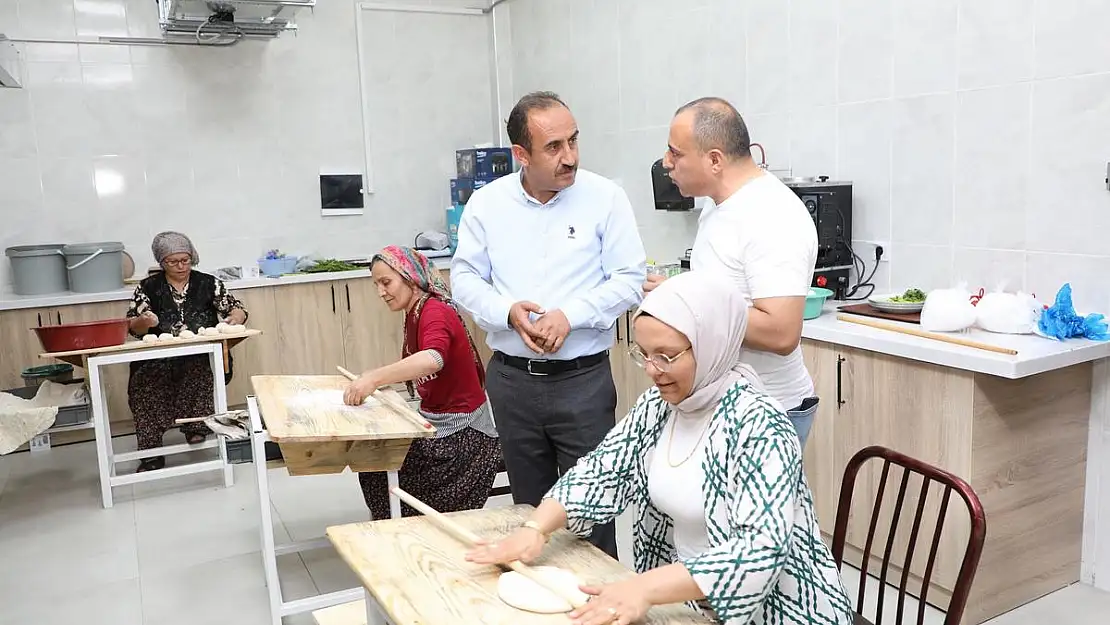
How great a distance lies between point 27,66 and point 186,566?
141 inches

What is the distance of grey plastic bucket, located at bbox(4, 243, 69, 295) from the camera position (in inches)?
201

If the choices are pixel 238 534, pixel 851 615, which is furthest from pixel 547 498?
pixel 238 534

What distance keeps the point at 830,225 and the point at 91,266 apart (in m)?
4.09

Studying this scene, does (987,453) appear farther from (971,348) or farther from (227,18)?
(227,18)

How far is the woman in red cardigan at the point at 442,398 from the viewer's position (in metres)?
3.10

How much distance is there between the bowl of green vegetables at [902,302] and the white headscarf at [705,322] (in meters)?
1.86

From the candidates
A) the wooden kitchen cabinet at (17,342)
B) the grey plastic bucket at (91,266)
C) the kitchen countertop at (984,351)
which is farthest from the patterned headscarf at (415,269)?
the wooden kitchen cabinet at (17,342)

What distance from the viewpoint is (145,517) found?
4.13 meters

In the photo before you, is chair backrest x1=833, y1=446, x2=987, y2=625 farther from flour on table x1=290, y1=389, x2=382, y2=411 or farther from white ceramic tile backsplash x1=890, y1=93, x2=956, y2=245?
white ceramic tile backsplash x1=890, y1=93, x2=956, y2=245

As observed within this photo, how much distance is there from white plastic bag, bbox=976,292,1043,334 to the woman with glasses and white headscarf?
1742 mm

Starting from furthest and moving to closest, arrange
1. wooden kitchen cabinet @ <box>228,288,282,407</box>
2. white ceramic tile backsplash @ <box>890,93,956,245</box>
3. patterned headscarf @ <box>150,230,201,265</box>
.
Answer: wooden kitchen cabinet @ <box>228,288,282,407</box> < patterned headscarf @ <box>150,230,201,265</box> < white ceramic tile backsplash @ <box>890,93,956,245</box>

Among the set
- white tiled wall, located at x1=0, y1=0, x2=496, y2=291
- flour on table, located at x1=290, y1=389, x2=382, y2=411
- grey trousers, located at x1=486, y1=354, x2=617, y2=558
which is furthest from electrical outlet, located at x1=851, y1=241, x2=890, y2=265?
white tiled wall, located at x1=0, y1=0, x2=496, y2=291

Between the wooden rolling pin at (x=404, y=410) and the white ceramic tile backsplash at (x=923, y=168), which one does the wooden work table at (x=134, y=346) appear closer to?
the wooden rolling pin at (x=404, y=410)

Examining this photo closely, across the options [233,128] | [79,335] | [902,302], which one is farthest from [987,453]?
[233,128]
